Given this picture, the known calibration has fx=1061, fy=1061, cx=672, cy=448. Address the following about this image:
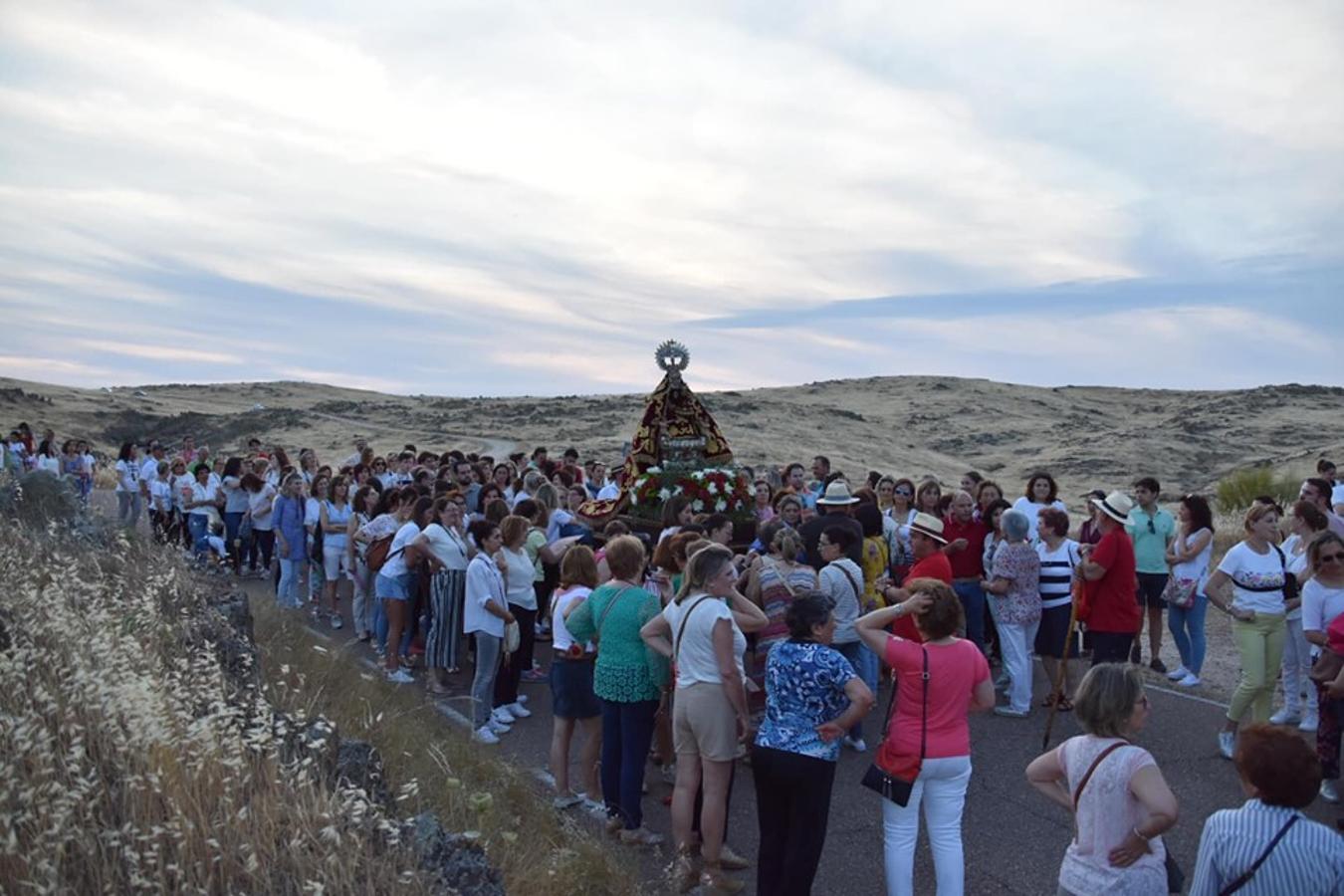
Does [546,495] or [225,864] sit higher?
[546,495]

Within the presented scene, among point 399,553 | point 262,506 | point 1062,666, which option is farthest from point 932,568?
point 262,506

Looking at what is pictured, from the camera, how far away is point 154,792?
4.39 meters

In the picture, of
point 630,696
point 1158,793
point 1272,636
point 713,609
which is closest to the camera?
point 1158,793

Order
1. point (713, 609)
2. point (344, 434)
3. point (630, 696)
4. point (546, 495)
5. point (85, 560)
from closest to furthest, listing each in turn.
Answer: point (713, 609), point (630, 696), point (85, 560), point (546, 495), point (344, 434)

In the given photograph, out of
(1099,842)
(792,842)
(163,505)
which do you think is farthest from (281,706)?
(163,505)

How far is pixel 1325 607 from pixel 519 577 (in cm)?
615

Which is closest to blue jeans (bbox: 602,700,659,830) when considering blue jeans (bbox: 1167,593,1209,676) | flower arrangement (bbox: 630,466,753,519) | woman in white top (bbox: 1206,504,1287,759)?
woman in white top (bbox: 1206,504,1287,759)

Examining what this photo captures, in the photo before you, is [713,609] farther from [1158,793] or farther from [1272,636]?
[1272,636]

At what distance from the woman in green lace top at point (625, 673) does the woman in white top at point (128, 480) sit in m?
15.0

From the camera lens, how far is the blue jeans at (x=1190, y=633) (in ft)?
32.4

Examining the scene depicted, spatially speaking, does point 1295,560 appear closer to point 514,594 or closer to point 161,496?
point 514,594

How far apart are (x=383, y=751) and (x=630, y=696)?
5.16 ft

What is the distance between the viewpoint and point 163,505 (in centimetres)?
1720

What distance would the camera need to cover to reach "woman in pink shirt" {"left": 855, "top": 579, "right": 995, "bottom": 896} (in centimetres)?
514
